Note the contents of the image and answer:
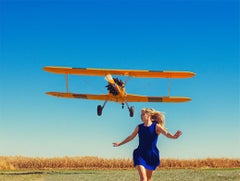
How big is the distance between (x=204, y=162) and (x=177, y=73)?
846cm

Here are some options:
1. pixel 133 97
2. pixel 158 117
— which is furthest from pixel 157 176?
pixel 133 97

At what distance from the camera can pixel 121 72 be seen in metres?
34.6

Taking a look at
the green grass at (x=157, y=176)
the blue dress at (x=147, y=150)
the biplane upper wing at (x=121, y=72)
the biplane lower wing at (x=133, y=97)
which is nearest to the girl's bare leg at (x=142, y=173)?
the blue dress at (x=147, y=150)

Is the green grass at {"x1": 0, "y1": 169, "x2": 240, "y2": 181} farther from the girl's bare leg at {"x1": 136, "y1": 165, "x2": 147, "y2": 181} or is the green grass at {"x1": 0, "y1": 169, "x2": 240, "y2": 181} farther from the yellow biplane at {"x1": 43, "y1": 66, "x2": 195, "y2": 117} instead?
the yellow biplane at {"x1": 43, "y1": 66, "x2": 195, "y2": 117}

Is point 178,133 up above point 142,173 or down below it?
above

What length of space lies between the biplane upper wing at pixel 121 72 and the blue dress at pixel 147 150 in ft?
78.5

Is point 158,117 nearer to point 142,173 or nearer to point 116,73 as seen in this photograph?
point 142,173

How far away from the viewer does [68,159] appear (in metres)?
41.3

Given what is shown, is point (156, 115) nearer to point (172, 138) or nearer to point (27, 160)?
point (172, 138)

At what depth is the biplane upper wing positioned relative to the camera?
33.2 m

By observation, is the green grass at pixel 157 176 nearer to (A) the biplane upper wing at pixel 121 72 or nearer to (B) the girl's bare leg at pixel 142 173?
(B) the girl's bare leg at pixel 142 173

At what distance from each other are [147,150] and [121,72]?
25.6 m

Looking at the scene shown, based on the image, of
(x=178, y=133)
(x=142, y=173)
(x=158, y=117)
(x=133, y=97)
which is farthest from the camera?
(x=133, y=97)

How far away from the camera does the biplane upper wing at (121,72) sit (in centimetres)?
3318
